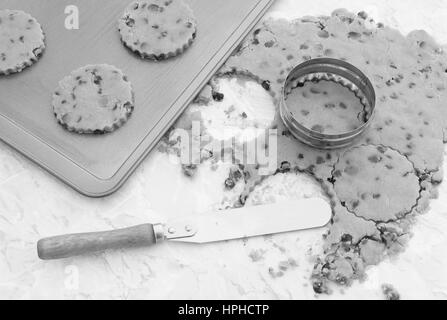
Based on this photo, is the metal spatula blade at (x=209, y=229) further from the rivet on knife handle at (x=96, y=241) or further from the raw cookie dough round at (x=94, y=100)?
the raw cookie dough round at (x=94, y=100)

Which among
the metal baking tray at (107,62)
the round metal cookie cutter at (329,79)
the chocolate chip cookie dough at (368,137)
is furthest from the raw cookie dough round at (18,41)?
the round metal cookie cutter at (329,79)

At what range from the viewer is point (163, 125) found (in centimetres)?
121

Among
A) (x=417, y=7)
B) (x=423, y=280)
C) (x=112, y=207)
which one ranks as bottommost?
(x=423, y=280)

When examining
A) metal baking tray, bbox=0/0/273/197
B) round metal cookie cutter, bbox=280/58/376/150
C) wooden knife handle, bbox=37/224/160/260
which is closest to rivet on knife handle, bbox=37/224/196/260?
wooden knife handle, bbox=37/224/160/260

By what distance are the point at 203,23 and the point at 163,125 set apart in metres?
0.29

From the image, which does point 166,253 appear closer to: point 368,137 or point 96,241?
point 96,241

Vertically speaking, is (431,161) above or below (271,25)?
below

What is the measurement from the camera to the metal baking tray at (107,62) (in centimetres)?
117

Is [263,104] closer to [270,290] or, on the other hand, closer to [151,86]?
[151,86]

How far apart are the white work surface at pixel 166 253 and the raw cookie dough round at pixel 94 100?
116 millimetres

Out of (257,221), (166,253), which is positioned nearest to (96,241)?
(166,253)

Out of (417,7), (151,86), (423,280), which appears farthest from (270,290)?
(417,7)

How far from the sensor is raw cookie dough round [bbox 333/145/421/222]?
1.14 meters
